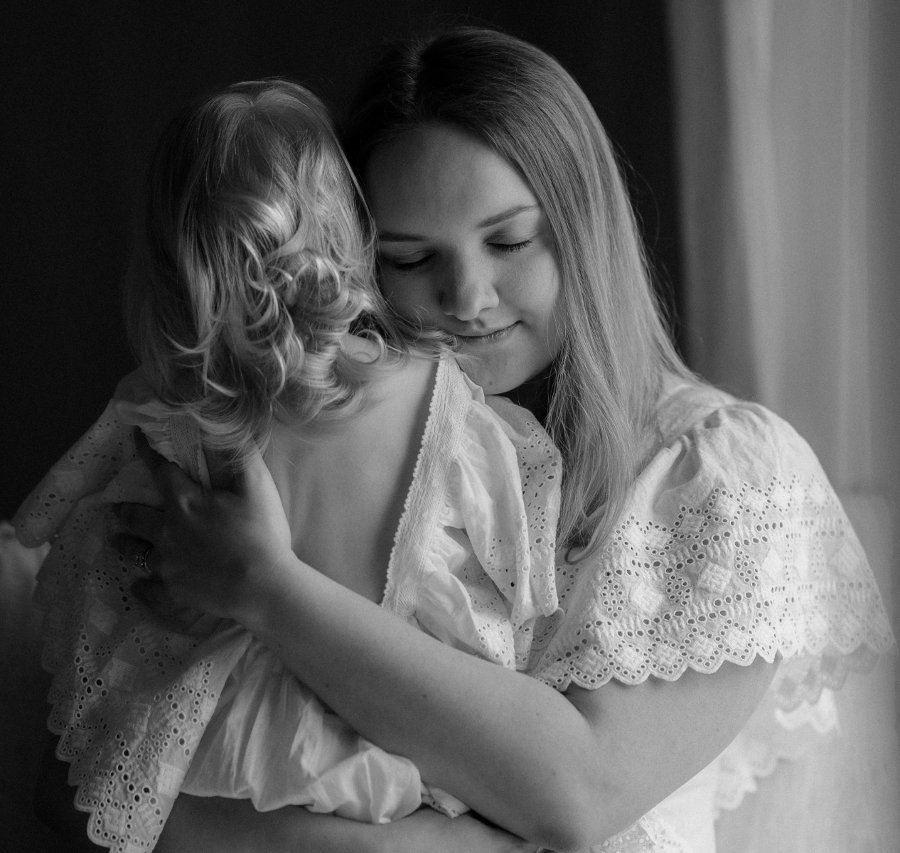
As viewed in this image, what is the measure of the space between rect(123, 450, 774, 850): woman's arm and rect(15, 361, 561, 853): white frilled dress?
0.16 feet

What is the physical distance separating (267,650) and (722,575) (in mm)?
501

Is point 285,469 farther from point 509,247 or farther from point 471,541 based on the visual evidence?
point 509,247

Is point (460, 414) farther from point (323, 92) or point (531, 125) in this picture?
point (323, 92)

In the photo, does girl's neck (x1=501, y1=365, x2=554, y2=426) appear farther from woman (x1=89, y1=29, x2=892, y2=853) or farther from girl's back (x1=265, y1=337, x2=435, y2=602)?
girl's back (x1=265, y1=337, x2=435, y2=602)

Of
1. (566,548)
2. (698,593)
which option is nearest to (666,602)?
(698,593)

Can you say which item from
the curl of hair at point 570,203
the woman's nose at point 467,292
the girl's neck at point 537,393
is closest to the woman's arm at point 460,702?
the curl of hair at point 570,203

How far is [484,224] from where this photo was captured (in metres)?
1.24

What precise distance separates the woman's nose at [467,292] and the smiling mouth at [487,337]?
4 centimetres

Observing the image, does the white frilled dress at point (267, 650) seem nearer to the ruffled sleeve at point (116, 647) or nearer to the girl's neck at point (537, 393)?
the ruffled sleeve at point (116, 647)

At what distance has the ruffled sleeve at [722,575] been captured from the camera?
1.11 m

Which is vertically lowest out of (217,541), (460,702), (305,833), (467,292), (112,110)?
(305,833)

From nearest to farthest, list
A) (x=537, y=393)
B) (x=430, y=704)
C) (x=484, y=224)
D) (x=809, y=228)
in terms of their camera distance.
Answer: (x=430, y=704) < (x=484, y=224) < (x=537, y=393) < (x=809, y=228)

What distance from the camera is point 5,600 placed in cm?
161

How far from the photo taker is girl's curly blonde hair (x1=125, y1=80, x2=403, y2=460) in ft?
3.48
